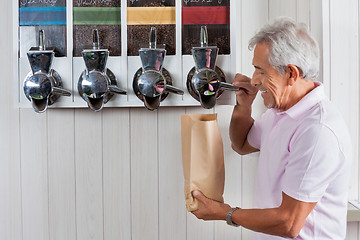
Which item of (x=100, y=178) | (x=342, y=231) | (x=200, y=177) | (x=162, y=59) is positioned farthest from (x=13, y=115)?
(x=342, y=231)

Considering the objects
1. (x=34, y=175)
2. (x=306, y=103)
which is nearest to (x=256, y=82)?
(x=306, y=103)

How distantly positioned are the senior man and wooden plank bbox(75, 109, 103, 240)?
1.27 feet

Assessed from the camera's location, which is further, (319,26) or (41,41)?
(319,26)

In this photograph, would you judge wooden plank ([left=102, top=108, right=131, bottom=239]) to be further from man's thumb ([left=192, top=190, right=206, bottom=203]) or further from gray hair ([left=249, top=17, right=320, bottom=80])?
gray hair ([left=249, top=17, right=320, bottom=80])

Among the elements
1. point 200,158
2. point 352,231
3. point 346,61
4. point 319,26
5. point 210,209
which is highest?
point 319,26

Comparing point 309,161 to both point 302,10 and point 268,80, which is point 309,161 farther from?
point 302,10

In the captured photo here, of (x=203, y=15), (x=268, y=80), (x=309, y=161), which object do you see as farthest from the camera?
(x=203, y=15)

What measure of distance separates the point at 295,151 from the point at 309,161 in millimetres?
49

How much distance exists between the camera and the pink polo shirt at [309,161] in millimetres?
1110

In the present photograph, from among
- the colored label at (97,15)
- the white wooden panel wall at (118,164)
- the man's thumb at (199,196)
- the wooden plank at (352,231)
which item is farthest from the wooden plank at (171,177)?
the wooden plank at (352,231)

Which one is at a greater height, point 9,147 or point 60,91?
point 60,91

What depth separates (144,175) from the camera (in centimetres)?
146

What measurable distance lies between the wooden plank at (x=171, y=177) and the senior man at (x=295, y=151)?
22 cm

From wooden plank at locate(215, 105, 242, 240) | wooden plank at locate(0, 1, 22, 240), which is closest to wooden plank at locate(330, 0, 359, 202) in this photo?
wooden plank at locate(215, 105, 242, 240)
